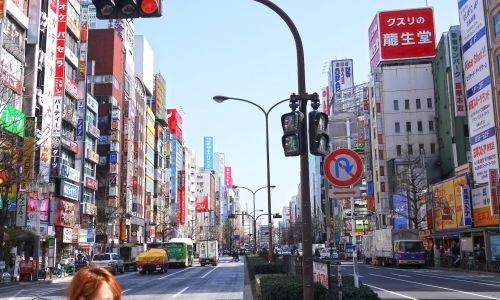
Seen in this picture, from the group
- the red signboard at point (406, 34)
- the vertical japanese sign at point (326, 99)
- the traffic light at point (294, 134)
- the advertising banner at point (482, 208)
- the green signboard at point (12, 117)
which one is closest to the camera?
the traffic light at point (294, 134)

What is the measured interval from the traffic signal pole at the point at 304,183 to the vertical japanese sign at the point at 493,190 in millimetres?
35128

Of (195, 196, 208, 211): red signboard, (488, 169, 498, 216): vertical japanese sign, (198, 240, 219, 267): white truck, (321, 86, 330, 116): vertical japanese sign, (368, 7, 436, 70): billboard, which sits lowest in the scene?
(198, 240, 219, 267): white truck

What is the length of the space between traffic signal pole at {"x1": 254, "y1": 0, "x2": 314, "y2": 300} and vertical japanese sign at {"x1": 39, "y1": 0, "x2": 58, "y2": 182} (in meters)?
38.3

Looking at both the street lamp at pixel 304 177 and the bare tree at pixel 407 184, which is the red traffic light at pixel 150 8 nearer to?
the street lamp at pixel 304 177

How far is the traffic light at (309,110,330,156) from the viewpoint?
10523 millimetres

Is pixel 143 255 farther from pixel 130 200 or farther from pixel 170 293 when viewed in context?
pixel 130 200

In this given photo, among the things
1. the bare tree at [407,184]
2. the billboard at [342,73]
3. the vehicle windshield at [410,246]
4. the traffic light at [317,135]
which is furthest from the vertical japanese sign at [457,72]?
the billboard at [342,73]

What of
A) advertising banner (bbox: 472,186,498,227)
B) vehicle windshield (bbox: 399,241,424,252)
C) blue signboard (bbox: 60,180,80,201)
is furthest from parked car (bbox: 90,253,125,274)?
advertising banner (bbox: 472,186,498,227)

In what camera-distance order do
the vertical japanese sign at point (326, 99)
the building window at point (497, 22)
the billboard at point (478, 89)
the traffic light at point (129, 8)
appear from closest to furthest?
the traffic light at point (129, 8) < the building window at point (497, 22) < the billboard at point (478, 89) < the vertical japanese sign at point (326, 99)

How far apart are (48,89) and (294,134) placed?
40.9 meters

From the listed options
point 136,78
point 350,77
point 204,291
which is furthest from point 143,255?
point 350,77

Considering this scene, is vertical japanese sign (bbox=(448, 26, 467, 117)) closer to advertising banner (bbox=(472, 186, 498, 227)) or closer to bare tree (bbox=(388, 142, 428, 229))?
bare tree (bbox=(388, 142, 428, 229))

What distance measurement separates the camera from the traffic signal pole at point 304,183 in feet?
34.5

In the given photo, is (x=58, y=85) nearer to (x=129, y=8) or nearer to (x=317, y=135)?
(x=317, y=135)
